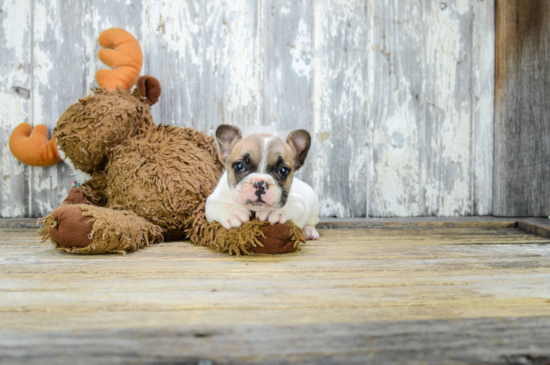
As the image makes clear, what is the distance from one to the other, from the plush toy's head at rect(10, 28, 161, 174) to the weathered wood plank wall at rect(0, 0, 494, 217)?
0.53ft

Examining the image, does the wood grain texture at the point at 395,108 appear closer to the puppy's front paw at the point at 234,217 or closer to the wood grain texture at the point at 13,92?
the puppy's front paw at the point at 234,217

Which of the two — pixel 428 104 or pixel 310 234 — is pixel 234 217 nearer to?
pixel 310 234

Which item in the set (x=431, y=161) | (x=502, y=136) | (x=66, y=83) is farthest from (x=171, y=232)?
(x=502, y=136)

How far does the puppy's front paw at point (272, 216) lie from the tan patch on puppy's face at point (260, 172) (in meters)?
0.03

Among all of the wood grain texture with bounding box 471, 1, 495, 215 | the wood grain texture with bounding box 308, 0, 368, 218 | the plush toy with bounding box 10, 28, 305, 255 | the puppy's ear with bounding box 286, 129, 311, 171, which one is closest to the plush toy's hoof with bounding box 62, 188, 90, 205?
the plush toy with bounding box 10, 28, 305, 255

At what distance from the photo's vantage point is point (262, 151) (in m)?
1.53

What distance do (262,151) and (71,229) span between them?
2.40ft

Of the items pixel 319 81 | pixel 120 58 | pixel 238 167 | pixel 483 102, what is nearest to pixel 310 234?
pixel 238 167

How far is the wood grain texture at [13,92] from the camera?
2205mm

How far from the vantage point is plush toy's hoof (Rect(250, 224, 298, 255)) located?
149 cm

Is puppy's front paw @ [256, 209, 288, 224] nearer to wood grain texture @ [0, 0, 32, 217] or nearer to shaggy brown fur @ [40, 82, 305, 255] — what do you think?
shaggy brown fur @ [40, 82, 305, 255]

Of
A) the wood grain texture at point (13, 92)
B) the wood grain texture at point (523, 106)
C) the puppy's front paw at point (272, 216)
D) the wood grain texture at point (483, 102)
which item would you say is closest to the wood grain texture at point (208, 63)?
the wood grain texture at point (13, 92)

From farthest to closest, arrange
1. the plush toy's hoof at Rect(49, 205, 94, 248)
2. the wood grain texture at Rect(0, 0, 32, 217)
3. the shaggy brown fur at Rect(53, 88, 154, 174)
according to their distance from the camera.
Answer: the wood grain texture at Rect(0, 0, 32, 217) < the shaggy brown fur at Rect(53, 88, 154, 174) < the plush toy's hoof at Rect(49, 205, 94, 248)

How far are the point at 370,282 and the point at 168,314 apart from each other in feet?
1.82
